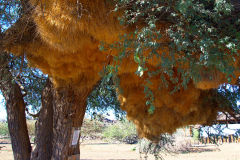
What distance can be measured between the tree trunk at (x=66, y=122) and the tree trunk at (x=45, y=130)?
35 centimetres

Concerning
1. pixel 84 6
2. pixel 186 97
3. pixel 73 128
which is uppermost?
pixel 84 6

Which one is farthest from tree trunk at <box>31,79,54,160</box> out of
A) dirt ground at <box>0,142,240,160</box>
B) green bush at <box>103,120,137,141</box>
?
green bush at <box>103,120,137,141</box>

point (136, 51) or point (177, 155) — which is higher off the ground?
point (136, 51)

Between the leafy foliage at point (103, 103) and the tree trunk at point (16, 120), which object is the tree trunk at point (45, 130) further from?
the leafy foliage at point (103, 103)

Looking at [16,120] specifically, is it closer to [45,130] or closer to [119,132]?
[45,130]

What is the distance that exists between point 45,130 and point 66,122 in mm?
631

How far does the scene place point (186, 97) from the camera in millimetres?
3740

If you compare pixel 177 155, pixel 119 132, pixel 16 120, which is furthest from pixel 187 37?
pixel 119 132

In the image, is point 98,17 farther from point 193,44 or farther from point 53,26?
point 193,44

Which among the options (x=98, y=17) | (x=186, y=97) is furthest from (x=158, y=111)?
(x=98, y=17)

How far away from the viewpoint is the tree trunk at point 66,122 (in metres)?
3.98

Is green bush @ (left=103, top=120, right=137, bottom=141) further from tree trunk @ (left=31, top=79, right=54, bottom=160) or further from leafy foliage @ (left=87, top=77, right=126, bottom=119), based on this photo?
tree trunk @ (left=31, top=79, right=54, bottom=160)

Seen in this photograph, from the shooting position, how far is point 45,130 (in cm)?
444

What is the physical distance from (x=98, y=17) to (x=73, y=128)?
2207mm
